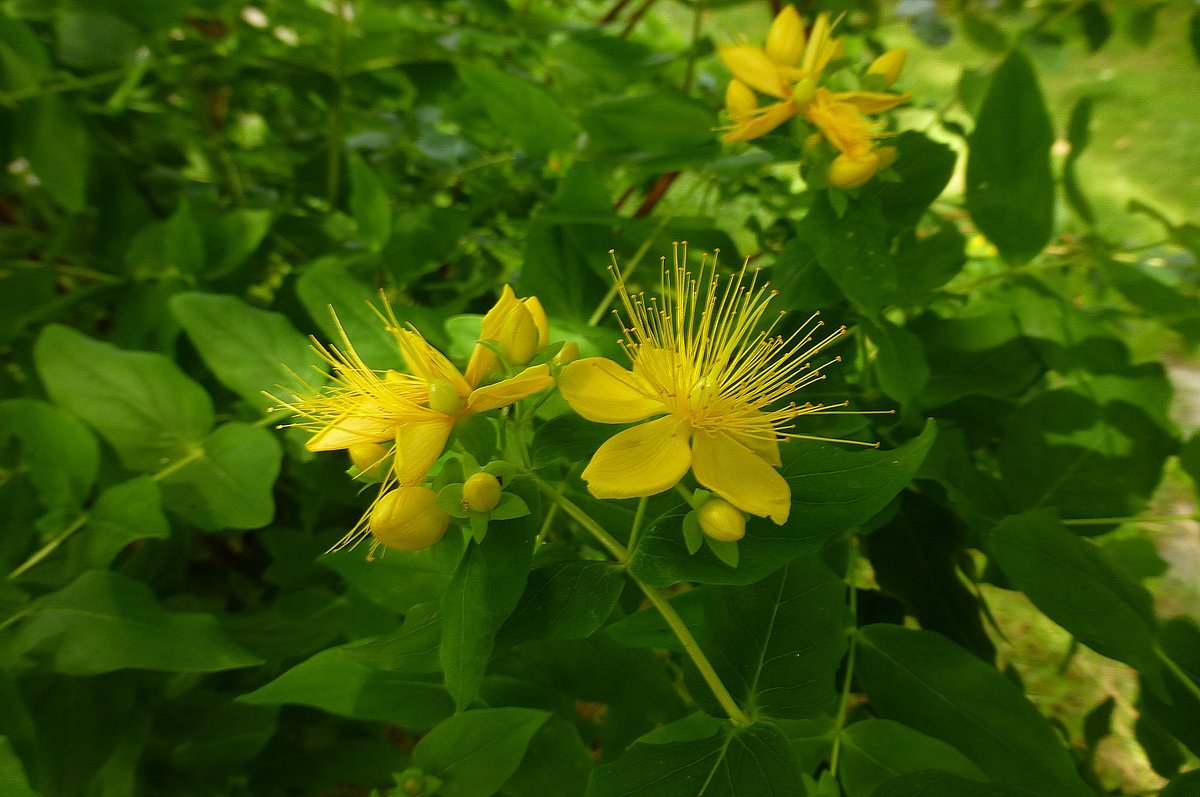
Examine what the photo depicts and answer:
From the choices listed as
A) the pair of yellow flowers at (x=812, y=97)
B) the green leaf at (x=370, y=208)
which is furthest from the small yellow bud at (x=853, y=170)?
the green leaf at (x=370, y=208)

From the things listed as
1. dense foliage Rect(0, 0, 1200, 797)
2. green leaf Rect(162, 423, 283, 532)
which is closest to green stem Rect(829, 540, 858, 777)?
dense foliage Rect(0, 0, 1200, 797)

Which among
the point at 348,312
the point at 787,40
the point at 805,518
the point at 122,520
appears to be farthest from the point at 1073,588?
the point at 122,520

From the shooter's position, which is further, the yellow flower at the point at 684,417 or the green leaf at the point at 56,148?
the green leaf at the point at 56,148

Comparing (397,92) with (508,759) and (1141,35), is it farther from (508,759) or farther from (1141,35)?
(1141,35)

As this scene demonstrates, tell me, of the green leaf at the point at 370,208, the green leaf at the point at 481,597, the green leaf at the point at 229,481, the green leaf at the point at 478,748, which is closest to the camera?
the green leaf at the point at 481,597

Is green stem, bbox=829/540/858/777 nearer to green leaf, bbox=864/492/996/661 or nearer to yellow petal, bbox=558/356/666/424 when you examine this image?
green leaf, bbox=864/492/996/661

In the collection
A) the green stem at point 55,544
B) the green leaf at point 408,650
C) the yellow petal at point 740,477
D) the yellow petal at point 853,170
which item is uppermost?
the yellow petal at point 853,170

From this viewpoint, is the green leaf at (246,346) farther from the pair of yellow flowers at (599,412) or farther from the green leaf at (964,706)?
the green leaf at (964,706)

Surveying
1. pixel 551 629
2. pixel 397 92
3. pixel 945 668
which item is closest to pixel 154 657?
pixel 551 629
